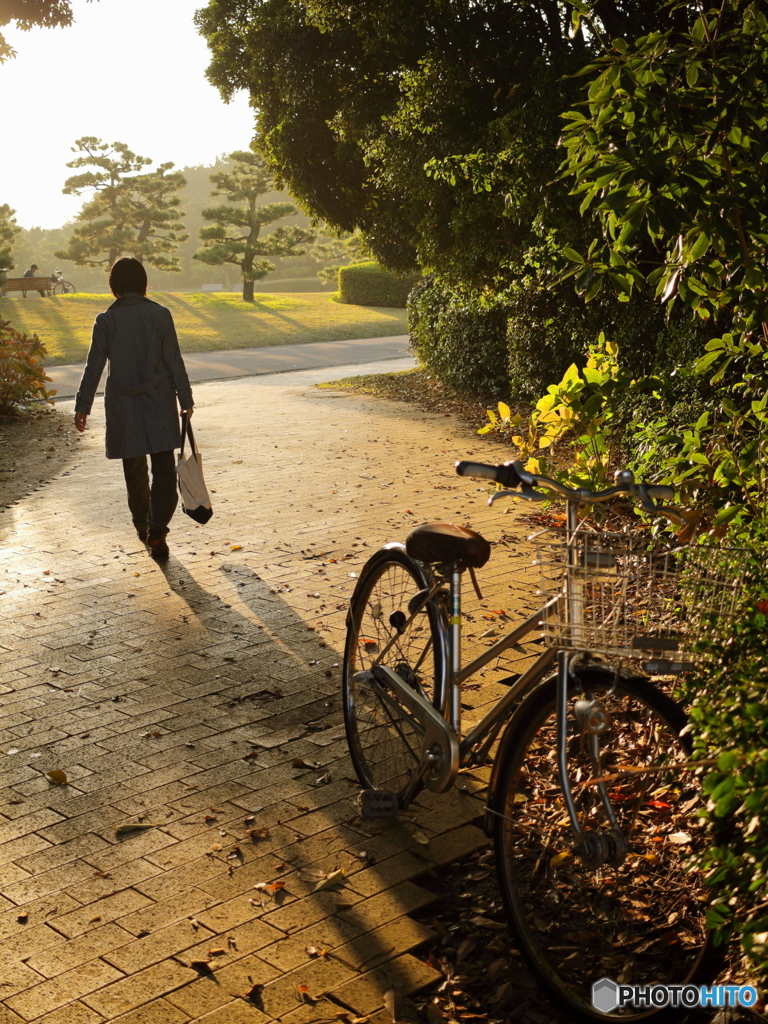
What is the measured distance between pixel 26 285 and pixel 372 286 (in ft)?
47.2

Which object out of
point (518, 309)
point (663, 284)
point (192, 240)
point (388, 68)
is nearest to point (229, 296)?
point (388, 68)

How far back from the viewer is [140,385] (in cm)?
727

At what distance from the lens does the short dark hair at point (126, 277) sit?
7.29m

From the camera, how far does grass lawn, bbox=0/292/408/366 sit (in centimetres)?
2991

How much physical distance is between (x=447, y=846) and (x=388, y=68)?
13.5m

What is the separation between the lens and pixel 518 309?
1272cm

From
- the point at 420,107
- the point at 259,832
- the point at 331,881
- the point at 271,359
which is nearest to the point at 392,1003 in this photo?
the point at 331,881

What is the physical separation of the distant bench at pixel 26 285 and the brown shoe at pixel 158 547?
125 feet

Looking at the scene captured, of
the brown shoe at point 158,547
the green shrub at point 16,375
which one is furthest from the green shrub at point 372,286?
the brown shoe at point 158,547

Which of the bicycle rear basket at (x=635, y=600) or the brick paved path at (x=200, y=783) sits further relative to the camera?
the brick paved path at (x=200, y=783)

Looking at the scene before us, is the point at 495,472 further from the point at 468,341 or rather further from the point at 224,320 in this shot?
the point at 224,320

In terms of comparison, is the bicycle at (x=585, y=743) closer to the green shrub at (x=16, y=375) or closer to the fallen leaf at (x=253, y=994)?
the fallen leaf at (x=253, y=994)

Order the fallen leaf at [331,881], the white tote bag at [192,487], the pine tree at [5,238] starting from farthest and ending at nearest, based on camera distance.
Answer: the pine tree at [5,238] < the white tote bag at [192,487] < the fallen leaf at [331,881]

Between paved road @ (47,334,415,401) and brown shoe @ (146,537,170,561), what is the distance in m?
12.5
